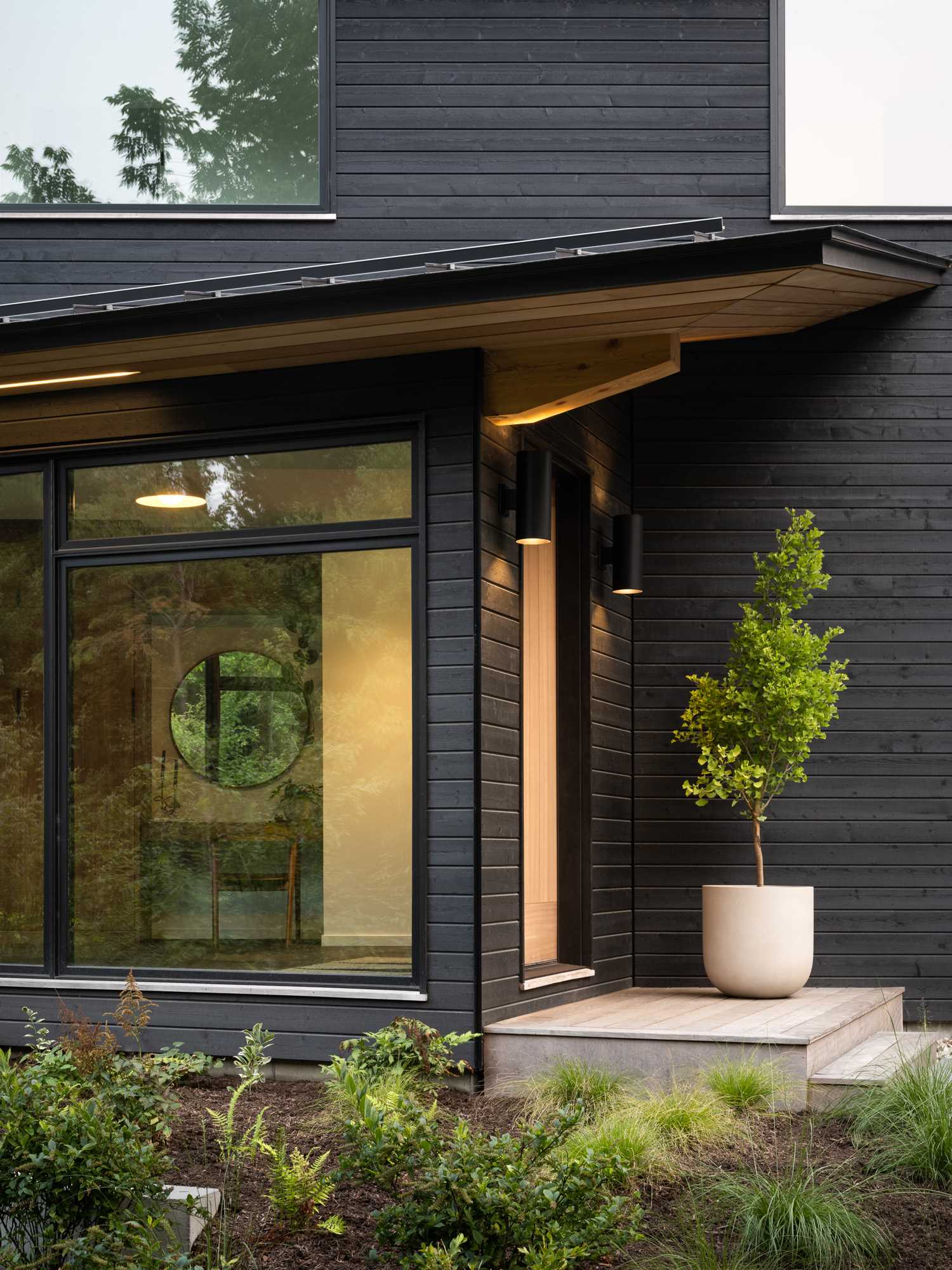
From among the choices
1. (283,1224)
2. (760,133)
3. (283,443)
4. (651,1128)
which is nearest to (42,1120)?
(283,1224)

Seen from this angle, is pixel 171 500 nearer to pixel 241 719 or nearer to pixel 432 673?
pixel 241 719

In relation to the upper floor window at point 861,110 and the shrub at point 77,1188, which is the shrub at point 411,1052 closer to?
the shrub at point 77,1188

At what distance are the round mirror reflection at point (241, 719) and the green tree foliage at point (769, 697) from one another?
1.77 m

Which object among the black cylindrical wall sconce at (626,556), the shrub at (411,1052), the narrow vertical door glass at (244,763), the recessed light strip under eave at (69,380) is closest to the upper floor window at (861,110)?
the black cylindrical wall sconce at (626,556)

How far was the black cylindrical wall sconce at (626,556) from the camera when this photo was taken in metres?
6.64

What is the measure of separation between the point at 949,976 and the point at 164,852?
3.72m

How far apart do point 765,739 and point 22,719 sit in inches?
126

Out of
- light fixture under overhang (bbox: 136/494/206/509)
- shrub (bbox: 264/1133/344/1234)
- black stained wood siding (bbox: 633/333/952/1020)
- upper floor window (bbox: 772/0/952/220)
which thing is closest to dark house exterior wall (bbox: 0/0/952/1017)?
black stained wood siding (bbox: 633/333/952/1020)

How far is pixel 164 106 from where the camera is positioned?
7273 millimetres

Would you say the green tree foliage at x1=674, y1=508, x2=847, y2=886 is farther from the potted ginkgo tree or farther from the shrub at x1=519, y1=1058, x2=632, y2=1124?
the shrub at x1=519, y1=1058, x2=632, y2=1124

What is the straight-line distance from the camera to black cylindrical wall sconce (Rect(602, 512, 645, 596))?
6.64 meters

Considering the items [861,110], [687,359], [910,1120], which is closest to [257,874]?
[910,1120]

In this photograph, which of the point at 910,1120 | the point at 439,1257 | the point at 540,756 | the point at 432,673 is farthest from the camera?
the point at 540,756

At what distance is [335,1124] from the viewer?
4.51m
